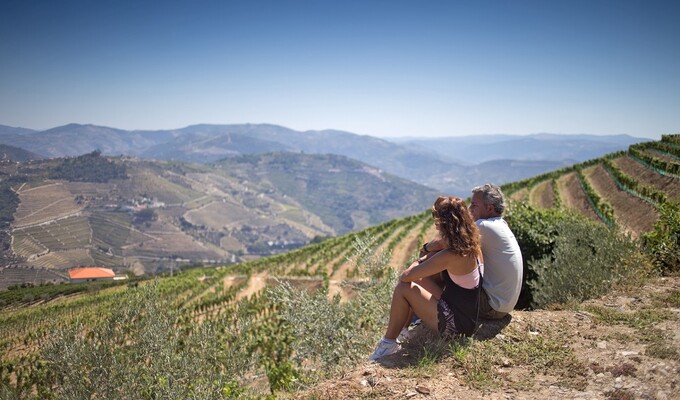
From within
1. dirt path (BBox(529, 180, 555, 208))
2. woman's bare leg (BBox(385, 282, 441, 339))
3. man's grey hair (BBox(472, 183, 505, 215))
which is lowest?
dirt path (BBox(529, 180, 555, 208))

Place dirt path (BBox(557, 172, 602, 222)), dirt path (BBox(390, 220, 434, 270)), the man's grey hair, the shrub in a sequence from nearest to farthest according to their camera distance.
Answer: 1. the man's grey hair
2. the shrub
3. dirt path (BBox(390, 220, 434, 270))
4. dirt path (BBox(557, 172, 602, 222))

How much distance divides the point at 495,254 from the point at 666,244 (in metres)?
5.30

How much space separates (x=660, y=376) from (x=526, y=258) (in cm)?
599

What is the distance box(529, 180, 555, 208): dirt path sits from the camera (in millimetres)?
32800

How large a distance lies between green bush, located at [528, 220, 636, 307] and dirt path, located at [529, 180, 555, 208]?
2628 cm

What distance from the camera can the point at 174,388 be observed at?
4.54m

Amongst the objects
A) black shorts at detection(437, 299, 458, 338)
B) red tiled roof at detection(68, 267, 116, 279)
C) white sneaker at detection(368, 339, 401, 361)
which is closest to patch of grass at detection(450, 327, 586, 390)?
black shorts at detection(437, 299, 458, 338)

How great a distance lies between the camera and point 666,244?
761 centimetres

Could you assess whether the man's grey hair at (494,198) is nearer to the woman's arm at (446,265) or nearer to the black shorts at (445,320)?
the woman's arm at (446,265)

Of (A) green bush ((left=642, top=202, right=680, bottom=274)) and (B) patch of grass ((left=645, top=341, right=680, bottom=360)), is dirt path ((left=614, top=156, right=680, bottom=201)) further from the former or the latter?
(B) patch of grass ((left=645, top=341, right=680, bottom=360))

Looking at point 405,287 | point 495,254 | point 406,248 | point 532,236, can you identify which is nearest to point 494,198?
point 495,254

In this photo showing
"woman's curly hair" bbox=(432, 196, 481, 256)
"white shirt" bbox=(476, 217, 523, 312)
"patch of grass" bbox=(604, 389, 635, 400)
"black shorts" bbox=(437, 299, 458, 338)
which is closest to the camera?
"patch of grass" bbox=(604, 389, 635, 400)

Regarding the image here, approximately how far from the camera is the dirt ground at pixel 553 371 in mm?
3779

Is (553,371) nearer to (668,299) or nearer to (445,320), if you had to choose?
(445,320)
